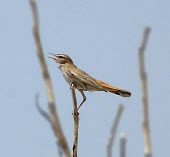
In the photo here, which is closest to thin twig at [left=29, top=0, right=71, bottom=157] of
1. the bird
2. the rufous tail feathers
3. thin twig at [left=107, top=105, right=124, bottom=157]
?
thin twig at [left=107, top=105, right=124, bottom=157]

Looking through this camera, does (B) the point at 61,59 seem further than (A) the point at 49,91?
Yes

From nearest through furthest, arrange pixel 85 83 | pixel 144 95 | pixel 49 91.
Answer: pixel 49 91 < pixel 144 95 < pixel 85 83

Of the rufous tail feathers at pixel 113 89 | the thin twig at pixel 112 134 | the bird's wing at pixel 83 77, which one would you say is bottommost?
the thin twig at pixel 112 134

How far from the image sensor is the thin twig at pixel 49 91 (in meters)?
1.50

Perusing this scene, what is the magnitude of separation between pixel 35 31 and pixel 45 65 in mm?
114

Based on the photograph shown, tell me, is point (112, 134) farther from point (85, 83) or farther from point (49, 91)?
Answer: point (85, 83)

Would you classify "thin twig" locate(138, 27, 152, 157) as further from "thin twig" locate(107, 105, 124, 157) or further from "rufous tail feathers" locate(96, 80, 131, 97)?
"rufous tail feathers" locate(96, 80, 131, 97)

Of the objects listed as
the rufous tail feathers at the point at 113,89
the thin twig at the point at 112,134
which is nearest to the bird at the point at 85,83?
the rufous tail feathers at the point at 113,89

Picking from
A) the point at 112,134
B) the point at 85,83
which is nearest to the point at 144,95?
the point at 112,134

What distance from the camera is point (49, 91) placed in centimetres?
156

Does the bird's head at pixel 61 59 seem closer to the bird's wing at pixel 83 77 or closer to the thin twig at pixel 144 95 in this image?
the bird's wing at pixel 83 77

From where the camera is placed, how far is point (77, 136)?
4.37m

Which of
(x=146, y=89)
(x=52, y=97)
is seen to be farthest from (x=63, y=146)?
(x=146, y=89)

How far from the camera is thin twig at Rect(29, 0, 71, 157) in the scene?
1.50 m
